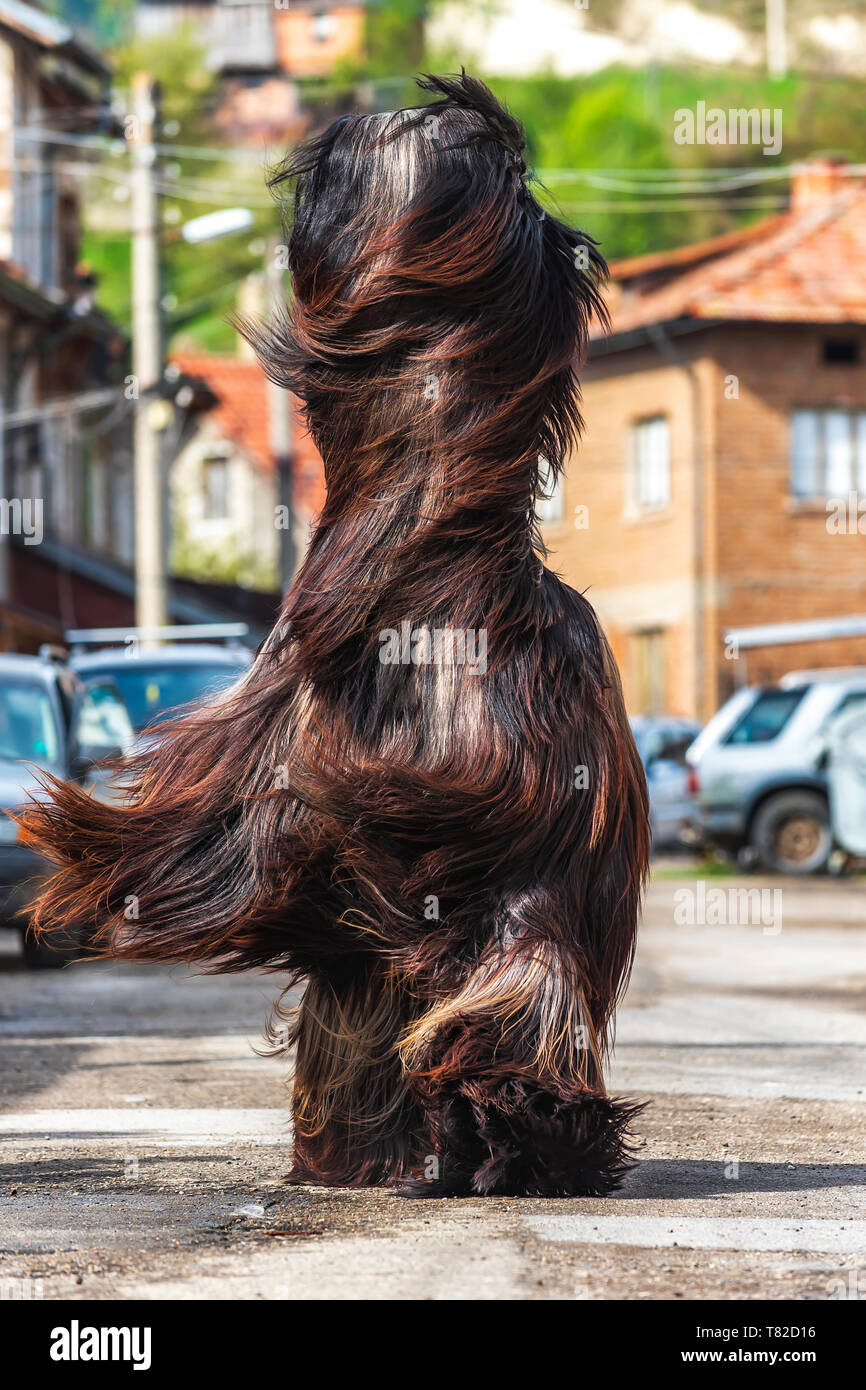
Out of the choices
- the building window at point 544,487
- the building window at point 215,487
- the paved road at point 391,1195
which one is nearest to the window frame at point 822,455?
the building window at point 215,487

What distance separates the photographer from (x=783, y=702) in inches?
923

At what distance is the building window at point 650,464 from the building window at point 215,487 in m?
21.0

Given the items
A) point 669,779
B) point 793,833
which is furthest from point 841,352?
point 793,833

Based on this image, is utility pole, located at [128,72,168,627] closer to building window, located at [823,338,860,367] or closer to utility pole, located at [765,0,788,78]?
building window, located at [823,338,860,367]

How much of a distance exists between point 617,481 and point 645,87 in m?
24.3

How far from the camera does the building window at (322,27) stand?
8425 centimetres

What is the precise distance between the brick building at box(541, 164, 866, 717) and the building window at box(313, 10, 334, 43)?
161 ft

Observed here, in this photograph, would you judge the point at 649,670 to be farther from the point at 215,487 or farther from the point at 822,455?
the point at 215,487

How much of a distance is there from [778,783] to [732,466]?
1419 cm

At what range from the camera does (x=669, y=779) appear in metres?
26.0

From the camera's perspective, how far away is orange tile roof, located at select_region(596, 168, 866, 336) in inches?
1441

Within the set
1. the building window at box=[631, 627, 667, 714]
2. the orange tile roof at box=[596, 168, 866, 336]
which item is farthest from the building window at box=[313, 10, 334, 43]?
the building window at box=[631, 627, 667, 714]
